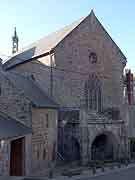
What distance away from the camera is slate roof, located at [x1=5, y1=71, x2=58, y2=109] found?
72.8 feet

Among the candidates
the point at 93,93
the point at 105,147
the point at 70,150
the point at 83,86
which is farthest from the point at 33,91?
the point at 105,147

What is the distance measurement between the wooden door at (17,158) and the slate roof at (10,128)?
4.09 ft

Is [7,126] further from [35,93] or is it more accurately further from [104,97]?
[104,97]

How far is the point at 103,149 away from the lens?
93.1 ft

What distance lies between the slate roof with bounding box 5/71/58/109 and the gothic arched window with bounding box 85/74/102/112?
5401 mm

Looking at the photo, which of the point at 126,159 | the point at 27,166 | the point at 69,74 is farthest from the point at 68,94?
the point at 27,166

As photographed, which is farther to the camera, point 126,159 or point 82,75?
point 82,75

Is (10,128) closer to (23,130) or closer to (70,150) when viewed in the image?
(23,130)

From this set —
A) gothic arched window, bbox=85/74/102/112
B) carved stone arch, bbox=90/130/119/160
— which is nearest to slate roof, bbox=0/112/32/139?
carved stone arch, bbox=90/130/119/160

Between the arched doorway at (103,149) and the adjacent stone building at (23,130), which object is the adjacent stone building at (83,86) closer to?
the arched doorway at (103,149)

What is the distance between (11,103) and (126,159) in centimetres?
1204

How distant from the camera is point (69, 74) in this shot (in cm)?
2848

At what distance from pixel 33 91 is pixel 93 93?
26.1 ft

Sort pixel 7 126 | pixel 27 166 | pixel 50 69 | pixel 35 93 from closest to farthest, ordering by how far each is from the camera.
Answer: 1. pixel 7 126
2. pixel 27 166
3. pixel 35 93
4. pixel 50 69
